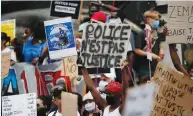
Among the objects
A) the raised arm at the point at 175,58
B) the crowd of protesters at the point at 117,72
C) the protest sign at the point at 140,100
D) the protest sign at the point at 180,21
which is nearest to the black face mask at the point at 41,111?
the crowd of protesters at the point at 117,72

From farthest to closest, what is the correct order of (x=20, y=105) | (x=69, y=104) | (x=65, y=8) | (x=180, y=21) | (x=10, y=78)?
(x=10, y=78)
(x=65, y=8)
(x=20, y=105)
(x=69, y=104)
(x=180, y=21)

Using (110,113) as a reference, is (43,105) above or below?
below

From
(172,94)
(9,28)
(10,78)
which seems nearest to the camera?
(172,94)

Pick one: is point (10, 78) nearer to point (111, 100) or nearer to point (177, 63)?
point (111, 100)

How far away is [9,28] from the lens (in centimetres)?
577

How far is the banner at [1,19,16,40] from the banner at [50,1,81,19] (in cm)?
56

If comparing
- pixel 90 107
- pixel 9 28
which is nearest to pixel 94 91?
pixel 90 107

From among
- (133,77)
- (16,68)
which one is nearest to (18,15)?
(16,68)

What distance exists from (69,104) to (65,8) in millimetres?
1081

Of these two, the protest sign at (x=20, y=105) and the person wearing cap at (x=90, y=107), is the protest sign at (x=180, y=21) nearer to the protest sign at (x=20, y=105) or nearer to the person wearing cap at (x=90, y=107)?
the person wearing cap at (x=90, y=107)

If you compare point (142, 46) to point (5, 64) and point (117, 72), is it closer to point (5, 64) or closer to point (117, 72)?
point (117, 72)

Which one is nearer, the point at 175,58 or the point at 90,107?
the point at 175,58

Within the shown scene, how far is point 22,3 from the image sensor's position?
6.00m

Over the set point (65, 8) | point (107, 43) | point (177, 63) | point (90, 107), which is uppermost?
point (65, 8)
